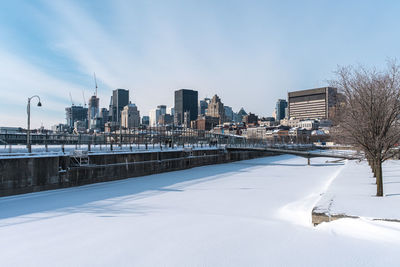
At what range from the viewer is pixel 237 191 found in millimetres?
26172

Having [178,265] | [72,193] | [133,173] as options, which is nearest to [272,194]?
[178,265]

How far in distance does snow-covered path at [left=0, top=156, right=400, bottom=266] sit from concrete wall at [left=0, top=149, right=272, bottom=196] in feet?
11.0

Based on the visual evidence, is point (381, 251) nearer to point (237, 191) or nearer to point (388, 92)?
point (388, 92)

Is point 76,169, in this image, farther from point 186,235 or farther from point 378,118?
point 378,118

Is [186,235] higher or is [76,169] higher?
[76,169]

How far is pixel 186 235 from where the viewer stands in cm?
1310

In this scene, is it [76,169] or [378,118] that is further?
[76,169]

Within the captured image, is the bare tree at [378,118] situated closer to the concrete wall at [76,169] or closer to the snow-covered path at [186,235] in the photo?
the snow-covered path at [186,235]

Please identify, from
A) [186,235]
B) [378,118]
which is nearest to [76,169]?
[186,235]

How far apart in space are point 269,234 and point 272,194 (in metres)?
11.8

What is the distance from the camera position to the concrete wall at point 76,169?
2486cm

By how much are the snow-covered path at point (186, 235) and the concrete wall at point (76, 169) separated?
11.0 feet

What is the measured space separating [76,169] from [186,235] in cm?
2172

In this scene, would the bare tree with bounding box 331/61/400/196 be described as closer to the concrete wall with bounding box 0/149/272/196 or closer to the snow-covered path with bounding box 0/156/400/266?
the snow-covered path with bounding box 0/156/400/266
